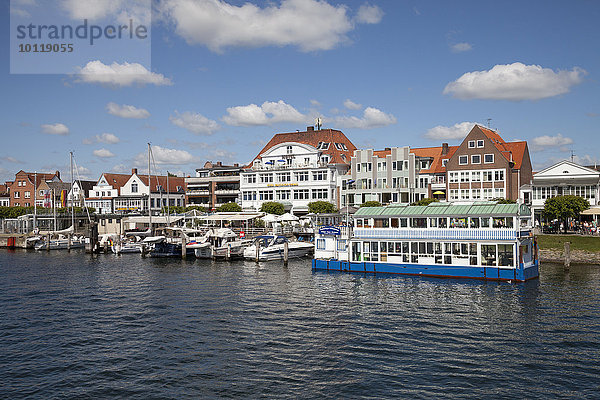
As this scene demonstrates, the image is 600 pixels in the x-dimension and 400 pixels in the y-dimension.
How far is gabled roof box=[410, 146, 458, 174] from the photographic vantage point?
95.4 m

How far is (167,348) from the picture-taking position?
30.3 metres

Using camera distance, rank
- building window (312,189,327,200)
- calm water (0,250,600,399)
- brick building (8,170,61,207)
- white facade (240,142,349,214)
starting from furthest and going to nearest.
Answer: brick building (8,170,61,207) → white facade (240,142,349,214) → building window (312,189,327,200) → calm water (0,250,600,399)

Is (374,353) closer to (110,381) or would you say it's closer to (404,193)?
(110,381)

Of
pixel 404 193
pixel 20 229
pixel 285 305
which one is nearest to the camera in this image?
pixel 285 305

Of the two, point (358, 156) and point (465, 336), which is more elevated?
point (358, 156)

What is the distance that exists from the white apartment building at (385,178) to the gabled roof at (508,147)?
1284 centimetres

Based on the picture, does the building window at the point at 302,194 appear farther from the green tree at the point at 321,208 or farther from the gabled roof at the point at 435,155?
the gabled roof at the point at 435,155

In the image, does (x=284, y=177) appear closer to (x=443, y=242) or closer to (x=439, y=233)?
(x=439, y=233)

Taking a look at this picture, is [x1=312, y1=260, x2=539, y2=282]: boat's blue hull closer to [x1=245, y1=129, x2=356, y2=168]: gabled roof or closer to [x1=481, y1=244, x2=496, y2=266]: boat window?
[x1=481, y1=244, x2=496, y2=266]: boat window

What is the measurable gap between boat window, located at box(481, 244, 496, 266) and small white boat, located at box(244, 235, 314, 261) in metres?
28.3

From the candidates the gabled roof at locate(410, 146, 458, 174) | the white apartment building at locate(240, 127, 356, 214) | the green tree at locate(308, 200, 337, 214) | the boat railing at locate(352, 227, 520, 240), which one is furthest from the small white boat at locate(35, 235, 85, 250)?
the gabled roof at locate(410, 146, 458, 174)

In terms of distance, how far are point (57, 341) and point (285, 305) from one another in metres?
16.4

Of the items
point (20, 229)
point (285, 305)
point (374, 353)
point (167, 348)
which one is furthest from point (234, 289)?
point (20, 229)

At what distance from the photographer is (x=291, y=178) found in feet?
352
